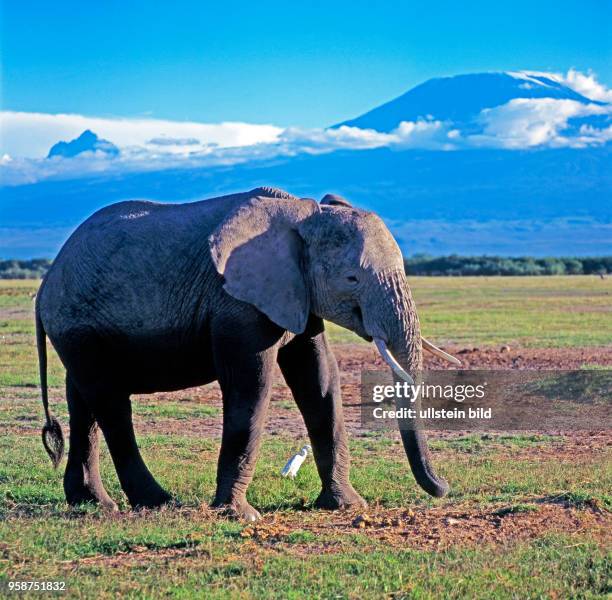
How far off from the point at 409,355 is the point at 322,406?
143cm

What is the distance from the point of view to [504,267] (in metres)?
101

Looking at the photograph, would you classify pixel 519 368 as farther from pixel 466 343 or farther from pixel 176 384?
pixel 176 384

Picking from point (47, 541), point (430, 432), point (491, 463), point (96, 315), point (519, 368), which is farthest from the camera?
point (519, 368)

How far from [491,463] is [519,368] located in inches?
350

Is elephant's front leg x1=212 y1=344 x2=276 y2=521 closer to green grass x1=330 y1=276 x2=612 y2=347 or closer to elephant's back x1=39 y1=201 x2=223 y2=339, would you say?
elephant's back x1=39 y1=201 x2=223 y2=339

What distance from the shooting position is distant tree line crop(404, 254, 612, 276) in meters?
98.3

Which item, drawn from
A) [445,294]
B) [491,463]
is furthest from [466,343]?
[445,294]

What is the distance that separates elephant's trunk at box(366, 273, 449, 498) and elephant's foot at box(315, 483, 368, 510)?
1213mm

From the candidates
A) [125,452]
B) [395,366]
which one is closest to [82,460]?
[125,452]

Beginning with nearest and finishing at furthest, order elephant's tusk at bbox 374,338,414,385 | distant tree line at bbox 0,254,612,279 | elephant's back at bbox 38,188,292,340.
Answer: elephant's tusk at bbox 374,338,414,385 < elephant's back at bbox 38,188,292,340 < distant tree line at bbox 0,254,612,279

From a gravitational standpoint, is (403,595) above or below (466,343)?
above

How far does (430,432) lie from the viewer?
14.5 meters

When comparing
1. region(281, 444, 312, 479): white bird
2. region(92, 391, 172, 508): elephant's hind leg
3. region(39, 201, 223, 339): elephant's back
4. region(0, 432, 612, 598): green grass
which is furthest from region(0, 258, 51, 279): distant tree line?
region(92, 391, 172, 508): elephant's hind leg

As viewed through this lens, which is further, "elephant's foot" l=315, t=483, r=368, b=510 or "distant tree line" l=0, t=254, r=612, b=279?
"distant tree line" l=0, t=254, r=612, b=279
